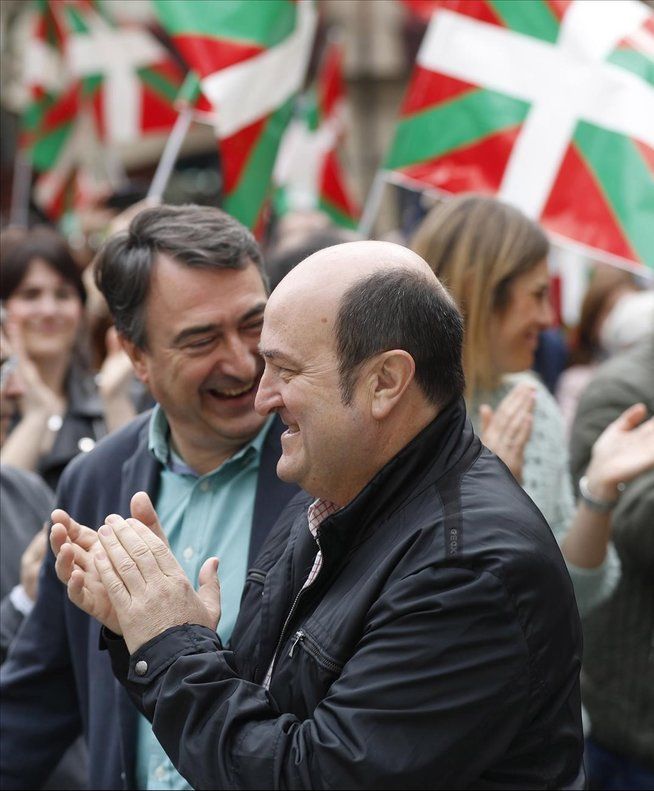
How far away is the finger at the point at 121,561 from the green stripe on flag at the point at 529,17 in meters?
2.91

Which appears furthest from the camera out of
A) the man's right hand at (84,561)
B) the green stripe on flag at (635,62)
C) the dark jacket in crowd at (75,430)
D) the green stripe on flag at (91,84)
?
the green stripe on flag at (91,84)

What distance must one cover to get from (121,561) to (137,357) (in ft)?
3.33

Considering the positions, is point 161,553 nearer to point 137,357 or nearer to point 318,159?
point 137,357

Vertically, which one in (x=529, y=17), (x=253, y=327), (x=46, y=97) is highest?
(x=529, y=17)

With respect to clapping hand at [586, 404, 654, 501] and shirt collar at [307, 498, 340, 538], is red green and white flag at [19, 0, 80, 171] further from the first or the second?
shirt collar at [307, 498, 340, 538]

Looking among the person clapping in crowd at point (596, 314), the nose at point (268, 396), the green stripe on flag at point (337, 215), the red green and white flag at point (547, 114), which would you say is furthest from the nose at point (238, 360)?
the green stripe on flag at point (337, 215)

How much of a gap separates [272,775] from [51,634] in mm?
1241

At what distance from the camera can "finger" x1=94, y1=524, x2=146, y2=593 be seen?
2.13 metres

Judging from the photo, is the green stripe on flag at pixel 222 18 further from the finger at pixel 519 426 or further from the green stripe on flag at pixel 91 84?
the green stripe on flag at pixel 91 84

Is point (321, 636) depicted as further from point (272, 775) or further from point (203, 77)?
point (203, 77)

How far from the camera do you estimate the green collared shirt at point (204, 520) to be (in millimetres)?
2742

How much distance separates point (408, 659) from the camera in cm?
187

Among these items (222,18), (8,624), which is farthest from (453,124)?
(8,624)

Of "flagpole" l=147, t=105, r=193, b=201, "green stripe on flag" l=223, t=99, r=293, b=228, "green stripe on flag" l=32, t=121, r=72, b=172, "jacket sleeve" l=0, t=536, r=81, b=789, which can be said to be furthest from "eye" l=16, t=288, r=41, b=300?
"green stripe on flag" l=32, t=121, r=72, b=172
